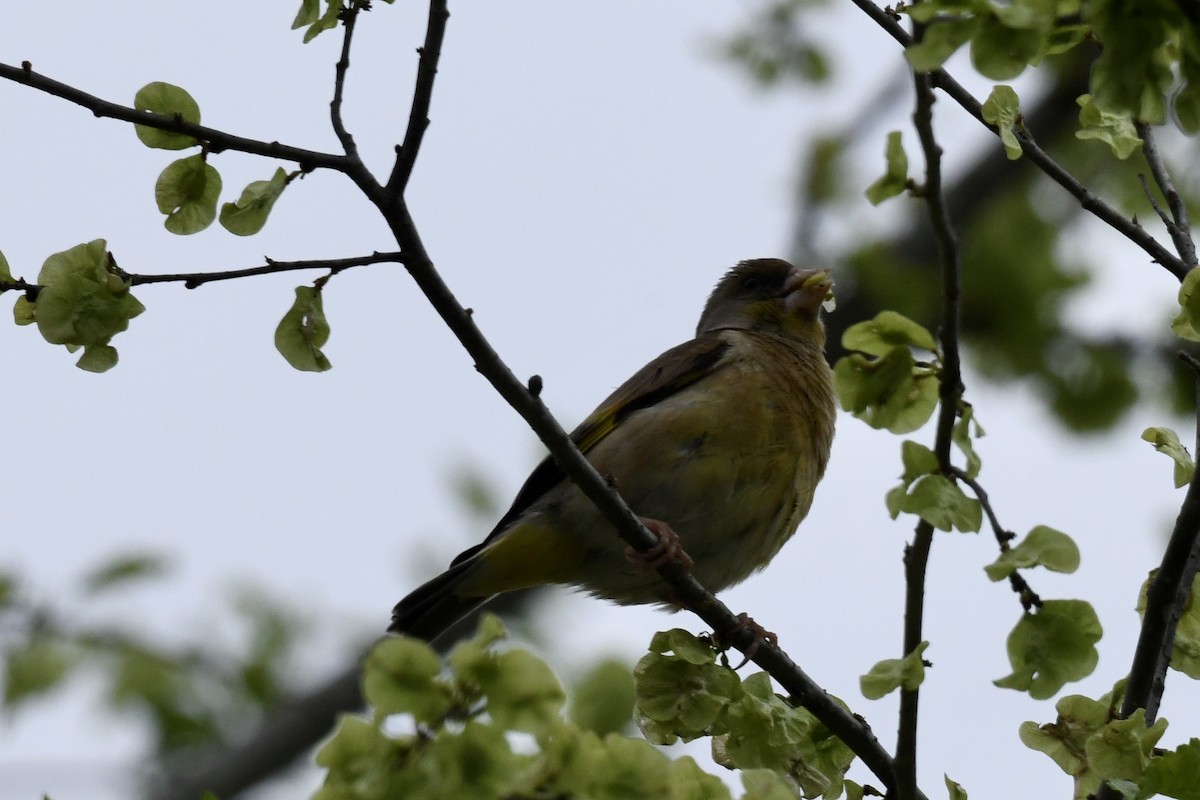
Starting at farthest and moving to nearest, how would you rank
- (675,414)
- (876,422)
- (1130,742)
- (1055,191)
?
(1055,191)
(675,414)
(1130,742)
(876,422)

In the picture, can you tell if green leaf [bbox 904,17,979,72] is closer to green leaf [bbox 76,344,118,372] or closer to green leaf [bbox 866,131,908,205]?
green leaf [bbox 866,131,908,205]

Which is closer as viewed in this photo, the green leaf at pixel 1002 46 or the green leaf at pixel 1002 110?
the green leaf at pixel 1002 46

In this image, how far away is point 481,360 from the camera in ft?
10.5

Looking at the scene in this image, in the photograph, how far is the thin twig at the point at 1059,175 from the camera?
355 cm

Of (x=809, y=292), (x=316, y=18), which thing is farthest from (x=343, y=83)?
(x=809, y=292)

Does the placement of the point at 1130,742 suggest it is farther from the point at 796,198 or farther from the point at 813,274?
the point at 796,198

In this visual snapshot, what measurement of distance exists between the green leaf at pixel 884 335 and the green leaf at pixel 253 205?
1.30 metres

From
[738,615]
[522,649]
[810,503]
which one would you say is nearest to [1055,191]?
[810,503]

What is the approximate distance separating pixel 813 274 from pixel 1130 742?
386 centimetres

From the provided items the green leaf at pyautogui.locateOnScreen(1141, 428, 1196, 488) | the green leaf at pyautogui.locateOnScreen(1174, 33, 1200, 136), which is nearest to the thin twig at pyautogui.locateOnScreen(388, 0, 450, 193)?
the green leaf at pyautogui.locateOnScreen(1174, 33, 1200, 136)

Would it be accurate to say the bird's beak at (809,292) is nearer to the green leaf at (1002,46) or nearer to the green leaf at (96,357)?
the green leaf at (96,357)

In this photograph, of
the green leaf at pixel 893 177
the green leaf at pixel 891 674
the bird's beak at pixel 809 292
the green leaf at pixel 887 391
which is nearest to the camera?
the green leaf at pixel 893 177

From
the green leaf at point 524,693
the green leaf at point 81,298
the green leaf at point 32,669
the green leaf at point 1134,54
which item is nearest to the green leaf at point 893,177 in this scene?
the green leaf at point 1134,54

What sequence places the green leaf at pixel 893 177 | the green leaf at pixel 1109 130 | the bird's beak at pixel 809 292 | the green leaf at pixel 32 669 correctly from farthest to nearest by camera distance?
the green leaf at pixel 32 669
the bird's beak at pixel 809 292
the green leaf at pixel 1109 130
the green leaf at pixel 893 177
